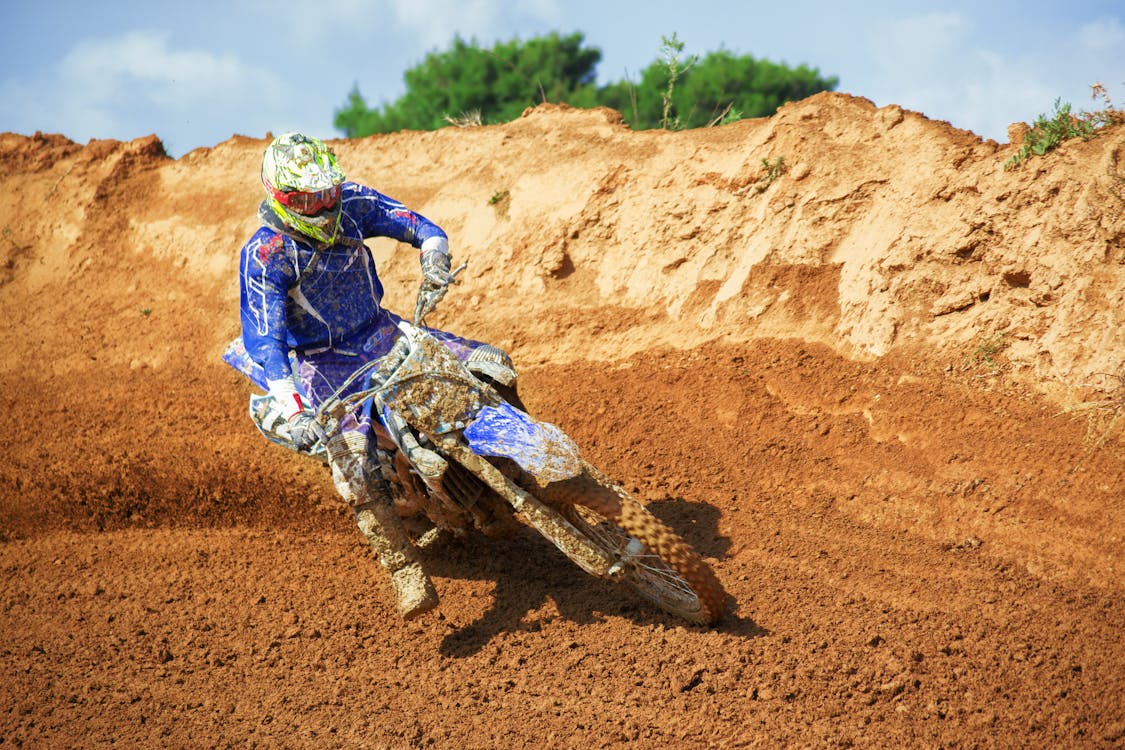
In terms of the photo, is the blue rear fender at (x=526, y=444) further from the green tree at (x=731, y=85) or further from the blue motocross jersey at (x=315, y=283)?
the green tree at (x=731, y=85)

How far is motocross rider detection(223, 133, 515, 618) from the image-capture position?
5336mm

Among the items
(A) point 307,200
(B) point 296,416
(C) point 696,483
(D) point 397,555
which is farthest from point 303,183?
(C) point 696,483

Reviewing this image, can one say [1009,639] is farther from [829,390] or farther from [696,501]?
[829,390]

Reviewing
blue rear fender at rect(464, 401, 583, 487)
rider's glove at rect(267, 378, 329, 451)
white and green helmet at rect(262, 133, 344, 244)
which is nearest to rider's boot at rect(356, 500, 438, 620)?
rider's glove at rect(267, 378, 329, 451)

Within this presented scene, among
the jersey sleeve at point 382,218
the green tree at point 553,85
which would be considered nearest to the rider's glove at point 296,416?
the jersey sleeve at point 382,218

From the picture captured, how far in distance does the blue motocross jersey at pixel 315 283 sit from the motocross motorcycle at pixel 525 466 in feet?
1.76

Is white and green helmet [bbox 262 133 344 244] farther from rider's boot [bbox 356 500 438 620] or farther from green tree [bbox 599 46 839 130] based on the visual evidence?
green tree [bbox 599 46 839 130]

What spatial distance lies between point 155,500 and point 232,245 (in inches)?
211

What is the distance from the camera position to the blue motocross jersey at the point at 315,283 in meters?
5.44

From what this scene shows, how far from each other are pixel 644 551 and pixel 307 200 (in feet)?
8.35

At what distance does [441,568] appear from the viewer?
6.39m

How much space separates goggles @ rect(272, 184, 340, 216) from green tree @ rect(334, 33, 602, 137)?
33508 millimetres

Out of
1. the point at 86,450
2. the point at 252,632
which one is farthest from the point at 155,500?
the point at 252,632

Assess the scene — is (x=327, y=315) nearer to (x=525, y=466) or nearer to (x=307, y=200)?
(x=307, y=200)
